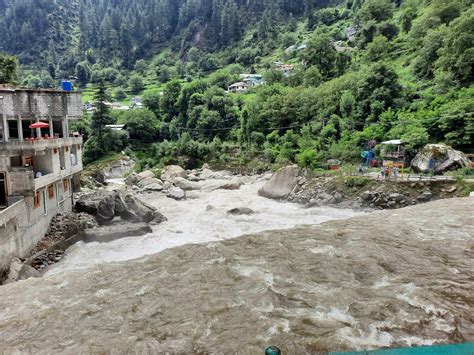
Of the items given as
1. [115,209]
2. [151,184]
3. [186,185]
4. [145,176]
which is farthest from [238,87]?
[115,209]

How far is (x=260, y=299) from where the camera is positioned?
35.9 feet

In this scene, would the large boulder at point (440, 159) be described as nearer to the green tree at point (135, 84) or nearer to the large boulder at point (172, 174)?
the large boulder at point (172, 174)

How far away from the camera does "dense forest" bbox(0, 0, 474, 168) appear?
38969 mm

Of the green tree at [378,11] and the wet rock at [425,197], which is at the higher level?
the green tree at [378,11]

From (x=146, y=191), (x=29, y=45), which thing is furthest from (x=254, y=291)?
(x=29, y=45)

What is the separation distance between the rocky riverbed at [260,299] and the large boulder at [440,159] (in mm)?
13769

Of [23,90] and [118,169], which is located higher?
[23,90]

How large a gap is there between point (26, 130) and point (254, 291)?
21.3 m

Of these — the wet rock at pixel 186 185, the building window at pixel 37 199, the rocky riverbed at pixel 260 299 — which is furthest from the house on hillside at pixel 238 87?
the rocky riverbed at pixel 260 299

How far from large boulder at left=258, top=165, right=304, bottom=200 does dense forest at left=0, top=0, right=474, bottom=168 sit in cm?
521

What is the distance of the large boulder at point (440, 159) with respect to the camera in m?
28.8

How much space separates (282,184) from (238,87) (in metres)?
52.7

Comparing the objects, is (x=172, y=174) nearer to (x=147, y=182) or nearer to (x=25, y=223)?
(x=147, y=182)

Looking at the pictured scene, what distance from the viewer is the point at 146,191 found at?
38.3 metres
